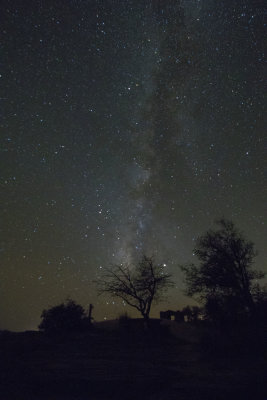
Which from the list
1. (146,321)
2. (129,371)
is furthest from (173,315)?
(129,371)

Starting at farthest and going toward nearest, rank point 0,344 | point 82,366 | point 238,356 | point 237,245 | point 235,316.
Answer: point 237,245 → point 235,316 → point 0,344 → point 238,356 → point 82,366

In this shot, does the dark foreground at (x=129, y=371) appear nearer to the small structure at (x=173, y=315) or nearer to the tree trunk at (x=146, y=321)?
the tree trunk at (x=146, y=321)

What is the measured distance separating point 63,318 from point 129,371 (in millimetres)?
18463

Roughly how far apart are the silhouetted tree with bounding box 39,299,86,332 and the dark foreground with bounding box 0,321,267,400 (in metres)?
9.24

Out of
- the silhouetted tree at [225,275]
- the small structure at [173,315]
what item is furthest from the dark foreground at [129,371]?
the small structure at [173,315]

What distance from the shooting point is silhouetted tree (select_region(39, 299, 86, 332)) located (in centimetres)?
2256

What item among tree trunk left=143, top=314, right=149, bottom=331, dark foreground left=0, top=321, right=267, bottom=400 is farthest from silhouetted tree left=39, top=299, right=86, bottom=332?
dark foreground left=0, top=321, right=267, bottom=400

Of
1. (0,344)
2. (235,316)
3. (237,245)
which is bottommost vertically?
(0,344)

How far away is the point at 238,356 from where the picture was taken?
35.8 feet

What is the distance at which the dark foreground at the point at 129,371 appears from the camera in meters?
6.35

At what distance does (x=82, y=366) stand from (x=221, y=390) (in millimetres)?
5742

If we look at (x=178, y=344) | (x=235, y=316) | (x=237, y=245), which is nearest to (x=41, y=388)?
(x=178, y=344)

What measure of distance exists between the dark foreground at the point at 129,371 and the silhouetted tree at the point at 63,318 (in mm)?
9235

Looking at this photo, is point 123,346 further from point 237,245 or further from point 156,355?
point 237,245
